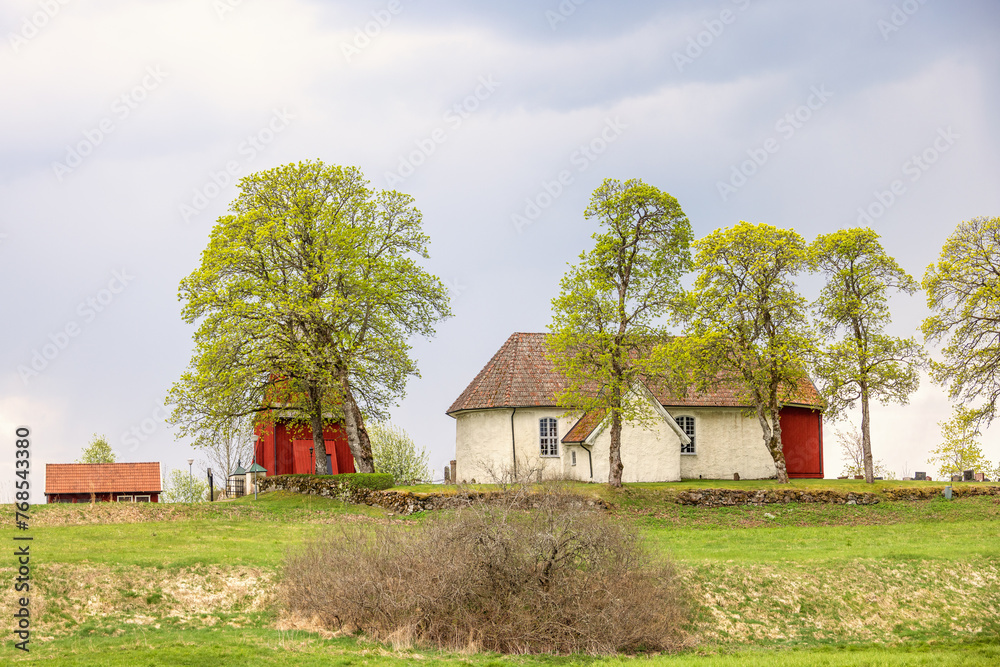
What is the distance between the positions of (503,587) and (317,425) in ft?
71.1

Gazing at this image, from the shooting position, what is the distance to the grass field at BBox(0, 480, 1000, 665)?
17.8 metres

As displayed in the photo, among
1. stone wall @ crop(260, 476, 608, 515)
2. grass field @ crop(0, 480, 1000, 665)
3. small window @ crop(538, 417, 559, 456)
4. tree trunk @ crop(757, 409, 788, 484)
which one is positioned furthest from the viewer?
small window @ crop(538, 417, 559, 456)

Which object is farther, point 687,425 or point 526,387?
point 687,425

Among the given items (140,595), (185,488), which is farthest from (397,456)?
(140,595)

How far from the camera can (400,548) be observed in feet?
68.6

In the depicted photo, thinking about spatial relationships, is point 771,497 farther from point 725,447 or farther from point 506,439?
point 506,439

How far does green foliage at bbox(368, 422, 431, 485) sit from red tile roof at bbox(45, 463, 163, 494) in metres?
16.2

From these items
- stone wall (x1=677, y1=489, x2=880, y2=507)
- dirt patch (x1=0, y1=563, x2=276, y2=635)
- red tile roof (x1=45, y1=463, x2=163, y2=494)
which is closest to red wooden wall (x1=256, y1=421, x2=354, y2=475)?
red tile roof (x1=45, y1=463, x2=163, y2=494)

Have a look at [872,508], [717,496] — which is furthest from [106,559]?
[872,508]

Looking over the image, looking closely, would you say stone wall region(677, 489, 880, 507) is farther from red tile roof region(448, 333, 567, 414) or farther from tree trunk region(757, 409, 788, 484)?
red tile roof region(448, 333, 567, 414)

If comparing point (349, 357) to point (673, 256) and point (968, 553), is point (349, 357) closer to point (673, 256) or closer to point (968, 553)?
point (673, 256)

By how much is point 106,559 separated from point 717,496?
22.6 m

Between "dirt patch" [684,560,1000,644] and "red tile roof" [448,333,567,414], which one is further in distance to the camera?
"red tile roof" [448,333,567,414]

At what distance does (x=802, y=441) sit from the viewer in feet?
152
